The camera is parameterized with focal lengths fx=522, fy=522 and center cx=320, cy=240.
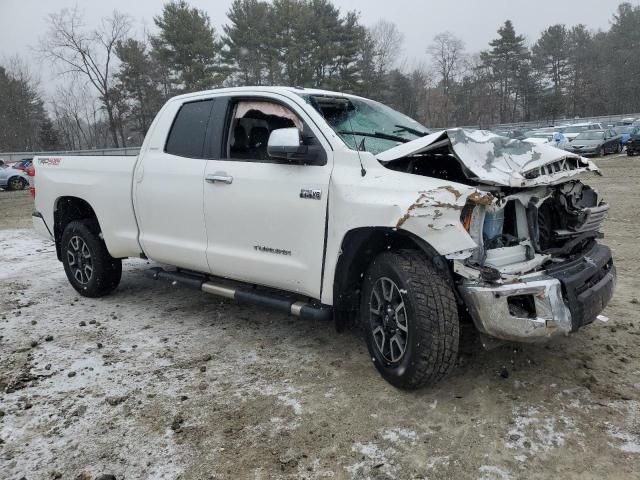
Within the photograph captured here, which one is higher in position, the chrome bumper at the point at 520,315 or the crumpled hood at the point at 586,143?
the crumpled hood at the point at 586,143

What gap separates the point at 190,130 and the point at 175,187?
52 cm

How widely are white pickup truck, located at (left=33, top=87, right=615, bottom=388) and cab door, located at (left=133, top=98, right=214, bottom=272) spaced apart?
0.5 inches

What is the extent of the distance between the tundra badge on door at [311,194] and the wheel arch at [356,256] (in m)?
Result: 0.34

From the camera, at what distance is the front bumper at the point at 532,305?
278 cm

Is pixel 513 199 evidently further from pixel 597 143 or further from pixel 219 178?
pixel 597 143

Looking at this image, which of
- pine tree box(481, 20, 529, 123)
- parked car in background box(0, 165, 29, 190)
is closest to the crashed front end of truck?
parked car in background box(0, 165, 29, 190)

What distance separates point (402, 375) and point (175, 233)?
2.38 meters

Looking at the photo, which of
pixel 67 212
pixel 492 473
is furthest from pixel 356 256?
pixel 67 212

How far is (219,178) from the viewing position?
13.3ft

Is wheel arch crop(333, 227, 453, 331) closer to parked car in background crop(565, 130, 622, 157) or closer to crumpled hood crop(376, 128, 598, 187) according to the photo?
crumpled hood crop(376, 128, 598, 187)

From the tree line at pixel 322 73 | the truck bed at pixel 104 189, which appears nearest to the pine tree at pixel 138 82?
the tree line at pixel 322 73

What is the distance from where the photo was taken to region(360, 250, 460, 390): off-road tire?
A: 2.93 meters

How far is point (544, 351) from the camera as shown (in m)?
3.66

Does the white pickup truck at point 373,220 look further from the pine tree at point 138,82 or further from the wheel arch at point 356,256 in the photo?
the pine tree at point 138,82
